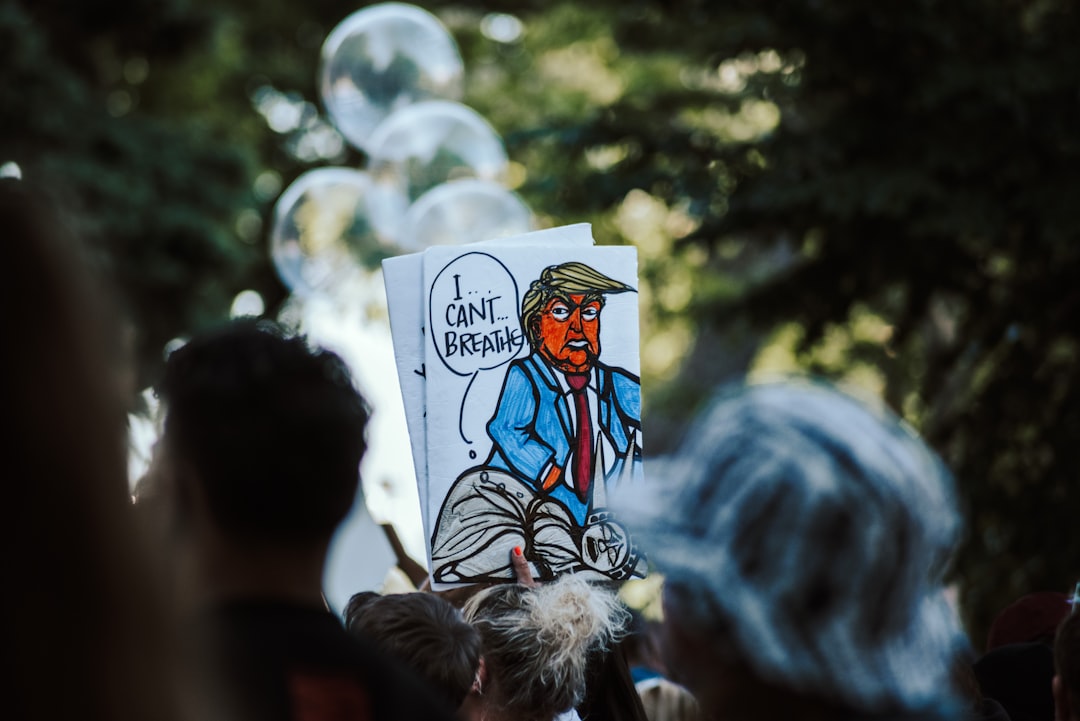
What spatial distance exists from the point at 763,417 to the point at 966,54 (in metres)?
4.81

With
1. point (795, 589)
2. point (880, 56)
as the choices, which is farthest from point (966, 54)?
point (795, 589)

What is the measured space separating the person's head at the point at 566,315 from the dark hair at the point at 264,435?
1.38 m

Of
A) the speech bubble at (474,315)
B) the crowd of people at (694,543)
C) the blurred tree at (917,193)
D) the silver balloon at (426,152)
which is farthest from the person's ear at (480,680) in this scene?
the silver balloon at (426,152)

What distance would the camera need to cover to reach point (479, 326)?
2.91m

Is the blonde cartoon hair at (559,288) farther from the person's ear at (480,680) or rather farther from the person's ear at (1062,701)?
the person's ear at (1062,701)

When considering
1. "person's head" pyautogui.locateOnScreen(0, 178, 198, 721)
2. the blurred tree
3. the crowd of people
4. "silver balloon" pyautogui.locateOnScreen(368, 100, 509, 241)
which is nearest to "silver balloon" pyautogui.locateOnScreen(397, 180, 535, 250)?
the blurred tree

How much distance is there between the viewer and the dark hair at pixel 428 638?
7.40 ft

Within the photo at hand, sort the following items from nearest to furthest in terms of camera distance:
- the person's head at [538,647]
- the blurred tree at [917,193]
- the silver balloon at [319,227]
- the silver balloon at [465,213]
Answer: the person's head at [538,647] < the blurred tree at [917,193] < the silver balloon at [465,213] < the silver balloon at [319,227]

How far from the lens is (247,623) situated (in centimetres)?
144

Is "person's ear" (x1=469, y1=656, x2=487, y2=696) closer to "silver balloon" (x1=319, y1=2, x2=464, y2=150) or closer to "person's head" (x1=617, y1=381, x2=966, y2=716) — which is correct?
"person's head" (x1=617, y1=381, x2=966, y2=716)

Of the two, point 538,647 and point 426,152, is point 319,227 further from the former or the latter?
point 538,647

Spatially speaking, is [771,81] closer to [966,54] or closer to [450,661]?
[966,54]

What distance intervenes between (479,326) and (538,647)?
749 mm

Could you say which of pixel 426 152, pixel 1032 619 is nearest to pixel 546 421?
pixel 1032 619
